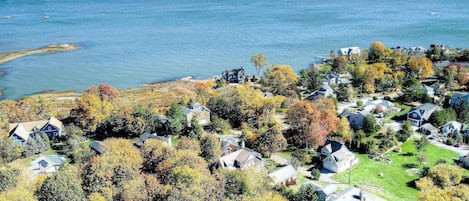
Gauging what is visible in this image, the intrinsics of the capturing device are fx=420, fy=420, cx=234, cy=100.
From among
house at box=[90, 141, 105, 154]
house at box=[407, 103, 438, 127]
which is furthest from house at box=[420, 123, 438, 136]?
house at box=[90, 141, 105, 154]

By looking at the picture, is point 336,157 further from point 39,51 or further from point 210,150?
point 39,51

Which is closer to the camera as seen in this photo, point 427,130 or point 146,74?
point 427,130

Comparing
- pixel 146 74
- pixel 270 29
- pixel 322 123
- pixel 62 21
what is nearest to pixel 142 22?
pixel 62 21

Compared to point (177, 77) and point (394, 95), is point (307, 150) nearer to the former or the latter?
point (394, 95)

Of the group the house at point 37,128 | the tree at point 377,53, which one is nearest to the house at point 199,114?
the house at point 37,128

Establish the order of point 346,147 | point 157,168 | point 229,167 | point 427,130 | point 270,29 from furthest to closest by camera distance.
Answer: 1. point 270,29
2. point 427,130
3. point 346,147
4. point 229,167
5. point 157,168

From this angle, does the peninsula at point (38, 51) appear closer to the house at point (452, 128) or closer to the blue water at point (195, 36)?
the blue water at point (195, 36)

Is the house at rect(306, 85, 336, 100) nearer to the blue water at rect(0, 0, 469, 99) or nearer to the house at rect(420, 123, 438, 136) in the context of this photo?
the house at rect(420, 123, 438, 136)
